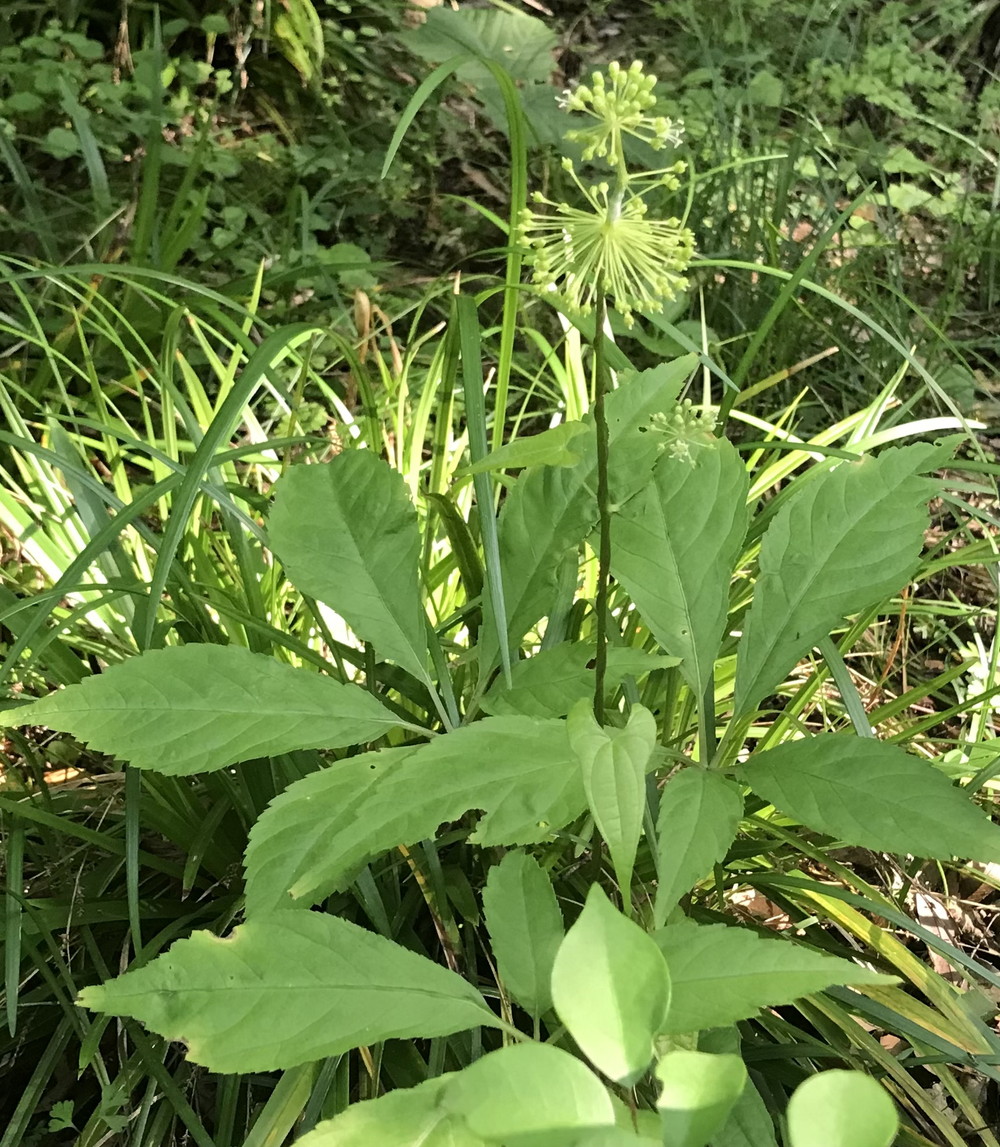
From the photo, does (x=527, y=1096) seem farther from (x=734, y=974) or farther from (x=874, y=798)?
(x=874, y=798)

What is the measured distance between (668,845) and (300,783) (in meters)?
0.29

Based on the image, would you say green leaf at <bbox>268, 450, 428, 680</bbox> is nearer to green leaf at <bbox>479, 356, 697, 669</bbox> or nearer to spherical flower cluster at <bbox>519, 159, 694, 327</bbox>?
green leaf at <bbox>479, 356, 697, 669</bbox>

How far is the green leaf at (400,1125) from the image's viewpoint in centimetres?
49

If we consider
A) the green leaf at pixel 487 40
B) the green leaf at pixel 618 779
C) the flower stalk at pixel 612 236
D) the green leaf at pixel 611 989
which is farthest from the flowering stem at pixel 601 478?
the green leaf at pixel 487 40

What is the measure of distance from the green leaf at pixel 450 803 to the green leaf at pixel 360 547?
19cm

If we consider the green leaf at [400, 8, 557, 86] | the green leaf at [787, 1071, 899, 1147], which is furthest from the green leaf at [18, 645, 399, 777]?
the green leaf at [400, 8, 557, 86]

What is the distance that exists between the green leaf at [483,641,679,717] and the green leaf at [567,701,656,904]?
0.22m

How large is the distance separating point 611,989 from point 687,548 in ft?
1.44

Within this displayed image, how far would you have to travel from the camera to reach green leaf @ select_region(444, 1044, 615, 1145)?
38 centimetres

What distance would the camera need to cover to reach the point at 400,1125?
0.50 meters

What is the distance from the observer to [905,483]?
76 cm

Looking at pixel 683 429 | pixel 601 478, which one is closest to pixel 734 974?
pixel 601 478

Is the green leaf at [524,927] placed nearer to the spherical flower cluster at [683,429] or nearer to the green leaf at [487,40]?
the spherical flower cluster at [683,429]

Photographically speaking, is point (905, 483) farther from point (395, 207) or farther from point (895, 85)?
point (895, 85)
